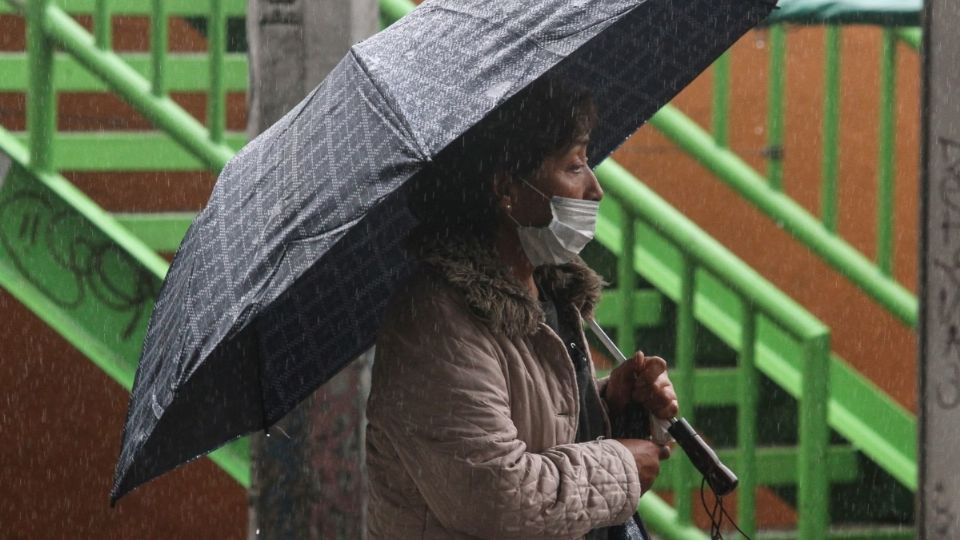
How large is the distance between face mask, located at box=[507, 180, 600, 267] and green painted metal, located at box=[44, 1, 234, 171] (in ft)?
6.79

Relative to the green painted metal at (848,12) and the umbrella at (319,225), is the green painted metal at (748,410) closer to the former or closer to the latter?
the green painted metal at (848,12)

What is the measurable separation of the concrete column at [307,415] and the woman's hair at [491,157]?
139cm

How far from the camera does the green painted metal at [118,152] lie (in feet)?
16.3

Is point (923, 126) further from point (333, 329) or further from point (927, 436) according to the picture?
point (333, 329)

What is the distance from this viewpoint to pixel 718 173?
17.4 feet

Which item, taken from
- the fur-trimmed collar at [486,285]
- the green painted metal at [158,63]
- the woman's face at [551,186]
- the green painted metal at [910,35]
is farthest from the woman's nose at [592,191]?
the green painted metal at [910,35]

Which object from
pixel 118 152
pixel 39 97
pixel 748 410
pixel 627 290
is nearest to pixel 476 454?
pixel 627 290

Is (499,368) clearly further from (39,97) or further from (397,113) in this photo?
(39,97)

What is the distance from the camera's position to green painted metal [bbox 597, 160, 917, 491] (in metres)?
4.47

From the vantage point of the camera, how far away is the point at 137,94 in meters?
4.54

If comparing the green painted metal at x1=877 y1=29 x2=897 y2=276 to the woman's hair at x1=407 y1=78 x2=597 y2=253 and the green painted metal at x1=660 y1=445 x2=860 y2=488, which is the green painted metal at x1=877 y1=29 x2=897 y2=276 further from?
the woman's hair at x1=407 y1=78 x2=597 y2=253

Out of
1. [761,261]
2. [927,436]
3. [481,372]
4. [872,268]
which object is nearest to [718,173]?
[872,268]

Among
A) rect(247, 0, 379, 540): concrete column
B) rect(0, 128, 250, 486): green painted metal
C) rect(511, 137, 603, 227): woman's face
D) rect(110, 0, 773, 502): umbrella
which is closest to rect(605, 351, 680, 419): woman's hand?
rect(511, 137, 603, 227): woman's face

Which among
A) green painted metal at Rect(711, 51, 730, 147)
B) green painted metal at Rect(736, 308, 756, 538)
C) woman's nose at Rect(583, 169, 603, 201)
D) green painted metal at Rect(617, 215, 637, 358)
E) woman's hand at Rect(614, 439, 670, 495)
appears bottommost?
green painted metal at Rect(736, 308, 756, 538)
